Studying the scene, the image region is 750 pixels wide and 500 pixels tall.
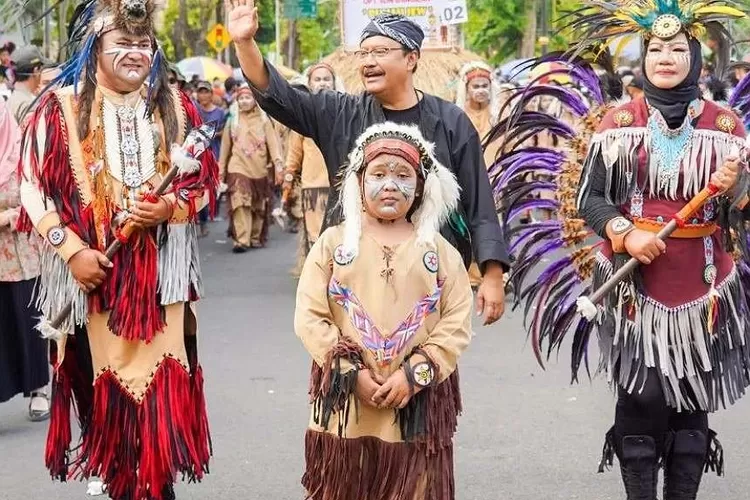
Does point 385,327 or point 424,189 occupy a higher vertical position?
point 424,189

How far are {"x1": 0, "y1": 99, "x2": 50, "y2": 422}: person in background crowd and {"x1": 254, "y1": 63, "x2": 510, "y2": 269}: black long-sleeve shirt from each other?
9.01 ft

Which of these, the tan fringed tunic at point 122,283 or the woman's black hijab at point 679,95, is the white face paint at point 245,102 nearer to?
the tan fringed tunic at point 122,283

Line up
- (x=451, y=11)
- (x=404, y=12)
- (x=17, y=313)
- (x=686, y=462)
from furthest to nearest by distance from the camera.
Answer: (x=451, y=11) < (x=404, y=12) < (x=17, y=313) < (x=686, y=462)

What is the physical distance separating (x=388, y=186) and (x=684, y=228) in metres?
1.27

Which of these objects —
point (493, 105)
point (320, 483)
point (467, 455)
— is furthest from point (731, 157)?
point (493, 105)

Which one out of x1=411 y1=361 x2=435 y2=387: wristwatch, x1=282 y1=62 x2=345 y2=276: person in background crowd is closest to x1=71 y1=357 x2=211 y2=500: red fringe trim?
x1=411 y1=361 x2=435 y2=387: wristwatch

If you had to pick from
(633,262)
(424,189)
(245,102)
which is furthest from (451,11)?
(424,189)

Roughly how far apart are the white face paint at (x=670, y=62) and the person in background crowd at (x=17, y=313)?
3.54 m

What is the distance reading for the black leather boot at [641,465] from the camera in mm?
5082

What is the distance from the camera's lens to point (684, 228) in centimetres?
499

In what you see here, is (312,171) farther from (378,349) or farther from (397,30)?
(378,349)

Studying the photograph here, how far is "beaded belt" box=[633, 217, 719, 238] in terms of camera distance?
500 cm

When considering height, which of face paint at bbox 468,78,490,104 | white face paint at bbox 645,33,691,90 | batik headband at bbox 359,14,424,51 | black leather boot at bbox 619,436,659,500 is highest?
batik headband at bbox 359,14,424,51

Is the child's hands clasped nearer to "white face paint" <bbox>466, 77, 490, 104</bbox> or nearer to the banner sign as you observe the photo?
the banner sign
